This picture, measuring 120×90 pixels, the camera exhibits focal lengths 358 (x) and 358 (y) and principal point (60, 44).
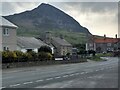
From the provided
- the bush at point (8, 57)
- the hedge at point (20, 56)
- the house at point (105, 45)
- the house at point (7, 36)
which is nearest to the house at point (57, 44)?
the house at point (7, 36)

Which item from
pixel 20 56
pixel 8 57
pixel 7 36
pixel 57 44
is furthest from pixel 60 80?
pixel 57 44

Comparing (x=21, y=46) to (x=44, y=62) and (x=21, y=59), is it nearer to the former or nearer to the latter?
(x=44, y=62)

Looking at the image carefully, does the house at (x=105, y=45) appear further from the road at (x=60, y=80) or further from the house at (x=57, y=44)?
the road at (x=60, y=80)

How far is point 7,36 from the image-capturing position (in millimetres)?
58031

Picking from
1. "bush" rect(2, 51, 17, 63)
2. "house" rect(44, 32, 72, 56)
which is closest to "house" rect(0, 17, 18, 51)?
"bush" rect(2, 51, 17, 63)

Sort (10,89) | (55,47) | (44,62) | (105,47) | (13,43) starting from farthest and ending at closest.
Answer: (105,47), (55,47), (13,43), (44,62), (10,89)

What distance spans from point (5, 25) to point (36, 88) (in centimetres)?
3967

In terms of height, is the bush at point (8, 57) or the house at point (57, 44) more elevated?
the house at point (57, 44)

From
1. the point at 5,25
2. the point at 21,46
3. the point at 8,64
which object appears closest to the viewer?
the point at 8,64

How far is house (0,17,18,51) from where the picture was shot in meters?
56.5

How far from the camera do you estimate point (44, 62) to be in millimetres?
52469

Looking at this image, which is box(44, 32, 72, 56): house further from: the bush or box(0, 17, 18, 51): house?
the bush

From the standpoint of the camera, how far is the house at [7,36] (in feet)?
185

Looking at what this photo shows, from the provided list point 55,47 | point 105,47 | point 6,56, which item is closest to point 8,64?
point 6,56
